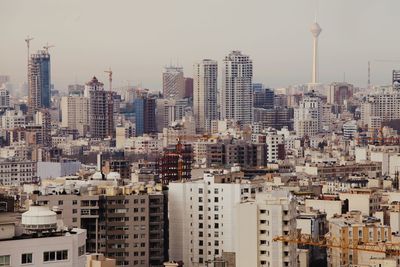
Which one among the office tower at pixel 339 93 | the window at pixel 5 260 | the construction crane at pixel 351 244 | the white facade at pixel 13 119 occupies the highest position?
the office tower at pixel 339 93

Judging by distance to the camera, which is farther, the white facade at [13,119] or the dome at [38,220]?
the white facade at [13,119]

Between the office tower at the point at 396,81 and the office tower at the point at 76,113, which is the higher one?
the office tower at the point at 396,81

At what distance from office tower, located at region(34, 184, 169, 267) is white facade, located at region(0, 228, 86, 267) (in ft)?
13.7

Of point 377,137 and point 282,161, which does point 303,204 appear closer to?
point 282,161

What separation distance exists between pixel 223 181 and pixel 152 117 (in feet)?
44.0

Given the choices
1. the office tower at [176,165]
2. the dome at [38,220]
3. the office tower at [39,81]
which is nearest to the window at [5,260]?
the dome at [38,220]

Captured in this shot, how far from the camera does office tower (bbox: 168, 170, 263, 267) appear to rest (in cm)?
802

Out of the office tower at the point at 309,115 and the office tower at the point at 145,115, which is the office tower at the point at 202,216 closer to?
the office tower at the point at 145,115

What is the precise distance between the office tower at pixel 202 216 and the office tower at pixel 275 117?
13.1 m

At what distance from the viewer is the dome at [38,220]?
10.7 feet

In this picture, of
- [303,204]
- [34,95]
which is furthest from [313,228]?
[34,95]

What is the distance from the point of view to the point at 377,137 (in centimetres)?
1933

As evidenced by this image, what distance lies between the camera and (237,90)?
2352cm

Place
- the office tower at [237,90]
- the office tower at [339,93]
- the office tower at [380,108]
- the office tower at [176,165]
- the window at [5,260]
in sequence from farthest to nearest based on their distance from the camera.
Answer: the office tower at [237,90]
the office tower at [380,108]
the office tower at [339,93]
the office tower at [176,165]
the window at [5,260]
